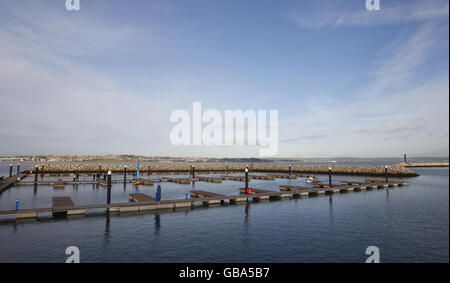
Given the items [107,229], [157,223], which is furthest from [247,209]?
[107,229]

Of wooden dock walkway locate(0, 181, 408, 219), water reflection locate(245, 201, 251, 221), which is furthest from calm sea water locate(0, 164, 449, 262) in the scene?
wooden dock walkway locate(0, 181, 408, 219)

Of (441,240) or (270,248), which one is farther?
(441,240)

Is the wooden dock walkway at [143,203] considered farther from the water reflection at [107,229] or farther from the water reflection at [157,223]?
the water reflection at [157,223]

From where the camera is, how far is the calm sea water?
41.9ft

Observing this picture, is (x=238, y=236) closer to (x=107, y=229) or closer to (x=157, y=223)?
(x=157, y=223)

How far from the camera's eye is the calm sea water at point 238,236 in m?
12.8

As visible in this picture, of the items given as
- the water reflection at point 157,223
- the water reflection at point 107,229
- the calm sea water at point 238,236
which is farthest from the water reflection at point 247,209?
the water reflection at point 107,229

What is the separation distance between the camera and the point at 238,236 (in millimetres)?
16188

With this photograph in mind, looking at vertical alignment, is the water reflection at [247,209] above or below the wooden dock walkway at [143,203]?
below

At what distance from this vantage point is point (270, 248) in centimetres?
1397

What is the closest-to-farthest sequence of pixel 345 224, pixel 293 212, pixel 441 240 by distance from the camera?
pixel 441 240
pixel 345 224
pixel 293 212
